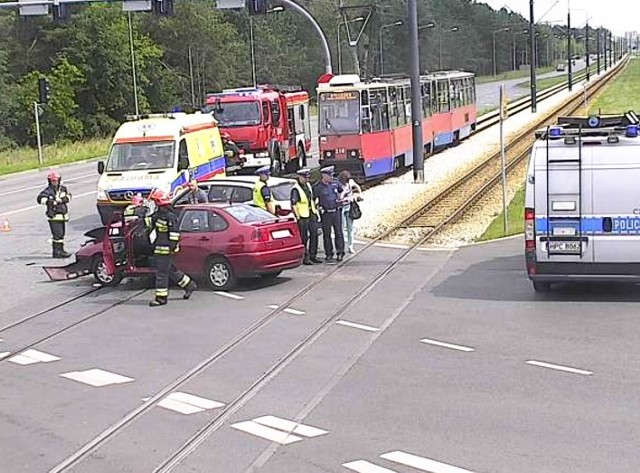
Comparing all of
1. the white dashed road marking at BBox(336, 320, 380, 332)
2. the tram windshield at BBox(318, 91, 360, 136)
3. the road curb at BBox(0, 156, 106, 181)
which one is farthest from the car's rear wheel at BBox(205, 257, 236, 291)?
the road curb at BBox(0, 156, 106, 181)

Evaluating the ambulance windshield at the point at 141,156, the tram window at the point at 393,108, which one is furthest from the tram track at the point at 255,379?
the tram window at the point at 393,108

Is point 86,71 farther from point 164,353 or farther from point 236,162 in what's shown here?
point 164,353

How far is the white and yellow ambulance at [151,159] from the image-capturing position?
23922mm

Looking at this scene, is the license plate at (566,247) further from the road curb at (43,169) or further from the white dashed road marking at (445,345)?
the road curb at (43,169)

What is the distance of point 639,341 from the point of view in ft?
40.1

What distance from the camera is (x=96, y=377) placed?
450 inches

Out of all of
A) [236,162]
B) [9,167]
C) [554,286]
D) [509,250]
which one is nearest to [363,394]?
[554,286]

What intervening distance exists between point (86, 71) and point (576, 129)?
66943 mm

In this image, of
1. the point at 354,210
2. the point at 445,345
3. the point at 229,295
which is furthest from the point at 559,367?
the point at 354,210

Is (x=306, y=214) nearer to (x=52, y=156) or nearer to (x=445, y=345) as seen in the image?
(x=445, y=345)

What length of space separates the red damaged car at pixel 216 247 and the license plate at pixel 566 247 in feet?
14.4

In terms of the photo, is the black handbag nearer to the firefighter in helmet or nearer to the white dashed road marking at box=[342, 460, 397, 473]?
the firefighter in helmet

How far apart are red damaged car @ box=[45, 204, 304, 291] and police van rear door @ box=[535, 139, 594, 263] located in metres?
4.29

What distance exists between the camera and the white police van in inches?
580
